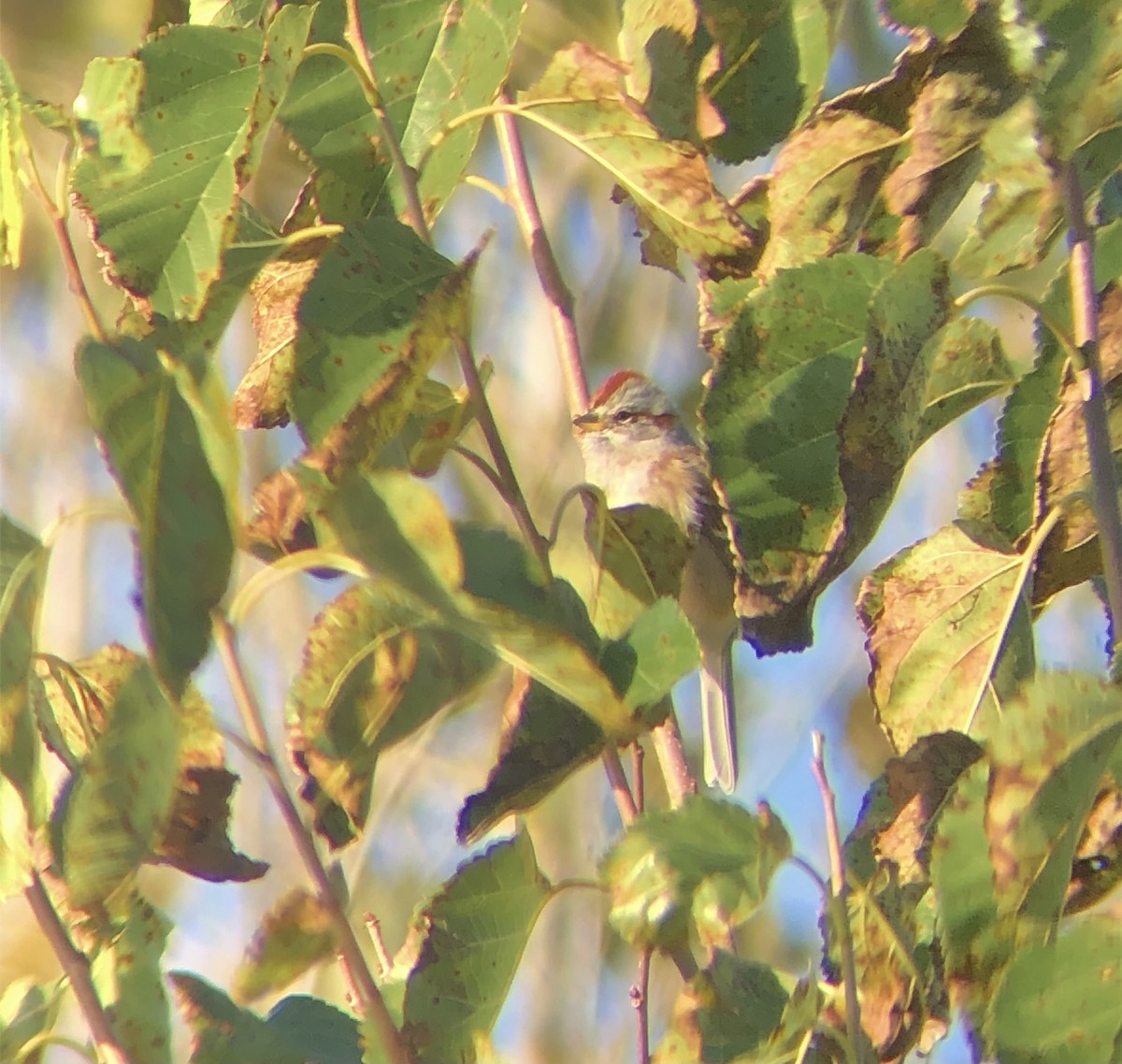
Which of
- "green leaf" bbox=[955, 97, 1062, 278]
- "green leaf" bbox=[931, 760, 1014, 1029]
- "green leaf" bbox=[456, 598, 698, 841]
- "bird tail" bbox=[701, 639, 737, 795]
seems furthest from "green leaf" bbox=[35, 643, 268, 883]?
"bird tail" bbox=[701, 639, 737, 795]

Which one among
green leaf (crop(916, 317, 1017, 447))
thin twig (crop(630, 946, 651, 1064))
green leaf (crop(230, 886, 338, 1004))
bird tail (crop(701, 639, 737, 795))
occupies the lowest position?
bird tail (crop(701, 639, 737, 795))

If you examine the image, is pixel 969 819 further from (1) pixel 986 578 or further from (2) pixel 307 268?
(2) pixel 307 268

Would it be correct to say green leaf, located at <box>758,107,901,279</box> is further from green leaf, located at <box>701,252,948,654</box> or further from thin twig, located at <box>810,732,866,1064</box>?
thin twig, located at <box>810,732,866,1064</box>

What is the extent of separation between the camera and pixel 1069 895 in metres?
0.81

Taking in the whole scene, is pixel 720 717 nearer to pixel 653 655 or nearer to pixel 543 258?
pixel 543 258

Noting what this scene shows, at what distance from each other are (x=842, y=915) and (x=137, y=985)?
15.1 inches

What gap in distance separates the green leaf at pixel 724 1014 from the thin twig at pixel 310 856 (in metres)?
0.13

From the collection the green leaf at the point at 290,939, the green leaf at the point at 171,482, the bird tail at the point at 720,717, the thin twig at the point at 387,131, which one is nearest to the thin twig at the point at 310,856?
the green leaf at the point at 290,939

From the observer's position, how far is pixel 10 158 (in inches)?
26.5

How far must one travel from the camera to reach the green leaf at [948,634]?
0.82m

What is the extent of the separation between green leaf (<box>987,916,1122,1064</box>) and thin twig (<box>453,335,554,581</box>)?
0.29 m

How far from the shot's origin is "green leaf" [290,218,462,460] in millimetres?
649

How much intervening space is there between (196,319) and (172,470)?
106 mm

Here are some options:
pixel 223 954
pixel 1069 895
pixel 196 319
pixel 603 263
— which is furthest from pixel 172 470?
pixel 603 263
